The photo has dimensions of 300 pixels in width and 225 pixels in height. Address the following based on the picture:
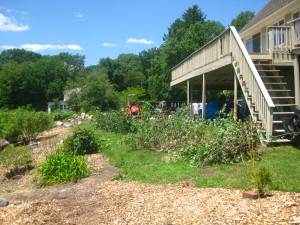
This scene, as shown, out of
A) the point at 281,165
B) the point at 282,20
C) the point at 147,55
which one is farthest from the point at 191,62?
the point at 147,55

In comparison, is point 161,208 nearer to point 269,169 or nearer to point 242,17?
point 269,169

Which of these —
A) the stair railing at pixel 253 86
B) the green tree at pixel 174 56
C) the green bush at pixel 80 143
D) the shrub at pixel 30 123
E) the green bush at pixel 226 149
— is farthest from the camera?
the green tree at pixel 174 56

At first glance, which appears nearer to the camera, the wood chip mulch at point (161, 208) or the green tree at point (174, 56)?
the wood chip mulch at point (161, 208)

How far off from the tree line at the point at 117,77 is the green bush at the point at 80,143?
8482 millimetres

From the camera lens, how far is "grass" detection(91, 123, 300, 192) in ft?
16.4

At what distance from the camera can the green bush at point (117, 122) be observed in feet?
45.3

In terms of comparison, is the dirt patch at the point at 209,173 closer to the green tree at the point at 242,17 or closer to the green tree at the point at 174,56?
the green tree at the point at 174,56

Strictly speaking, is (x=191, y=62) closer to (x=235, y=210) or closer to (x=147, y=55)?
(x=235, y=210)

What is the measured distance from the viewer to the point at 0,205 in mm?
5035

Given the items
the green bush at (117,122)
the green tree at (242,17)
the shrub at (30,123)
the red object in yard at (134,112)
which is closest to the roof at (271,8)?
the red object in yard at (134,112)

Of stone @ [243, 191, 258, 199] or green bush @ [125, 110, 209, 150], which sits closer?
stone @ [243, 191, 258, 199]

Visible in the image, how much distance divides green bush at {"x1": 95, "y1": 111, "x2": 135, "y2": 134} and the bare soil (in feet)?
25.7

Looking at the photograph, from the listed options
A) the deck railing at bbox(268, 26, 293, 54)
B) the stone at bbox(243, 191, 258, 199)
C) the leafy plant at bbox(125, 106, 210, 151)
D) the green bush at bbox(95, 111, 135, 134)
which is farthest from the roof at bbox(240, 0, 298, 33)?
the stone at bbox(243, 191, 258, 199)

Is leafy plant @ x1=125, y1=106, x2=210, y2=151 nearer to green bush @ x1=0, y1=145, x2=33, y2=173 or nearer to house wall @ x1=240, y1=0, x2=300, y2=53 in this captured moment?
green bush @ x1=0, y1=145, x2=33, y2=173
